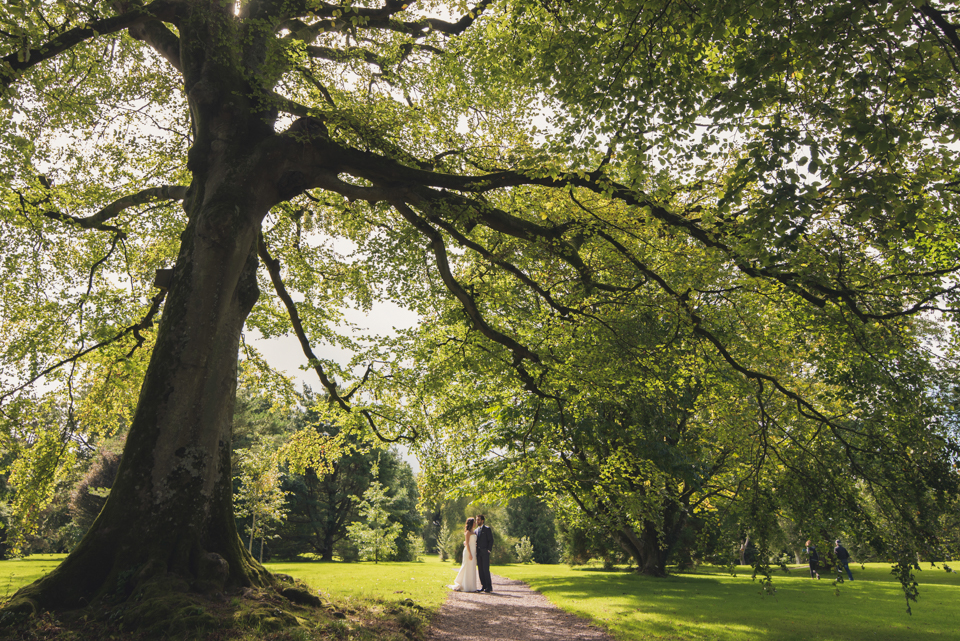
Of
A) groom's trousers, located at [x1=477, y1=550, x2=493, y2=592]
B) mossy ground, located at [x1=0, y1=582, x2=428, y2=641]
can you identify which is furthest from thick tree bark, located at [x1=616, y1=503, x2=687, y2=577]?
mossy ground, located at [x1=0, y1=582, x2=428, y2=641]

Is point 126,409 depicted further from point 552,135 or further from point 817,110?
point 817,110

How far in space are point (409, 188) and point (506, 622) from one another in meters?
8.09

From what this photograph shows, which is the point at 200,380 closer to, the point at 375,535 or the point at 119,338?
the point at 119,338

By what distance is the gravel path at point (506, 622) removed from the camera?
765 cm

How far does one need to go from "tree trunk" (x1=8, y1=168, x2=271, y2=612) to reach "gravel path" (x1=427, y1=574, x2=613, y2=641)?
325 cm

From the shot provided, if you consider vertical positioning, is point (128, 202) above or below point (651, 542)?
above

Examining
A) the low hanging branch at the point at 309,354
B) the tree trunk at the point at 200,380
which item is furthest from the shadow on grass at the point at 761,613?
the tree trunk at the point at 200,380

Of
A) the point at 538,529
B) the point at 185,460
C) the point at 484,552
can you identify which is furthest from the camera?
the point at 538,529

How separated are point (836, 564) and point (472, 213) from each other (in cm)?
759

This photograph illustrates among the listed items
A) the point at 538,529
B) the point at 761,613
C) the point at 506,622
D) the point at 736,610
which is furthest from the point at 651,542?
the point at 538,529

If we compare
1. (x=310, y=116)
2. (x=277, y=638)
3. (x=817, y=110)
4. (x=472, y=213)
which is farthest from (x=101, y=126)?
(x=817, y=110)

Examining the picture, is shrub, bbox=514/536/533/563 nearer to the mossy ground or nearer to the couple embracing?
the couple embracing

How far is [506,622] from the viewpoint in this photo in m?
9.08

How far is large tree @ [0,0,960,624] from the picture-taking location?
4.77 meters
